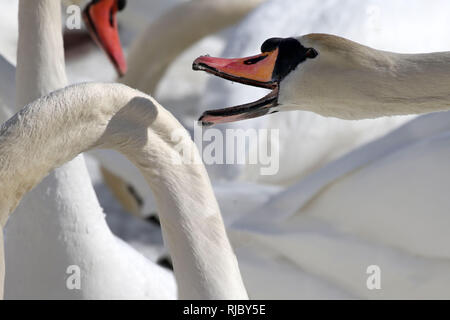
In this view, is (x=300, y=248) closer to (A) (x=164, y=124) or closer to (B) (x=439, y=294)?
(B) (x=439, y=294)

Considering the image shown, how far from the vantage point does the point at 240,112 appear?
212cm

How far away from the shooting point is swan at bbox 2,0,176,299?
102 inches

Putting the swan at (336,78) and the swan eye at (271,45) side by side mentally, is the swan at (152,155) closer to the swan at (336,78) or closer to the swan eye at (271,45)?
the swan at (336,78)

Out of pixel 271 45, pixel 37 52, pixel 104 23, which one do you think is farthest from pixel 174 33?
pixel 271 45

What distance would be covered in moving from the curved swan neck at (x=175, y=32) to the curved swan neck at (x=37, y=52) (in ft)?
6.27

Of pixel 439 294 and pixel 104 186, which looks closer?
pixel 439 294

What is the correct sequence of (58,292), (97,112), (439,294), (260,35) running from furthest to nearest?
1. (260,35)
2. (439,294)
3. (58,292)
4. (97,112)

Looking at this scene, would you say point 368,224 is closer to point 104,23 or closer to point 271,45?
point 271,45

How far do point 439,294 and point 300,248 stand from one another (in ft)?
1.44

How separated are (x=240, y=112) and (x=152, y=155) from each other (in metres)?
0.19

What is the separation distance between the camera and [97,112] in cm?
198

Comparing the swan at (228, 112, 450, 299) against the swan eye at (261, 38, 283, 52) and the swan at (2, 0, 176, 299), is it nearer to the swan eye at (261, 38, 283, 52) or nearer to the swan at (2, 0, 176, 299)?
the swan at (2, 0, 176, 299)
